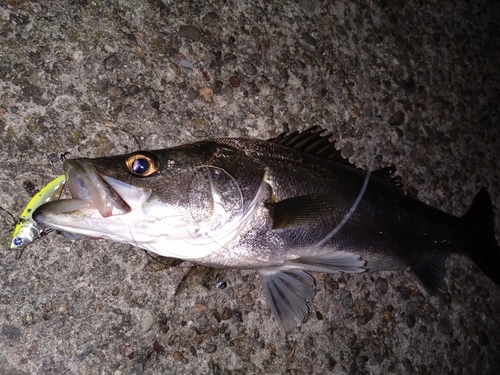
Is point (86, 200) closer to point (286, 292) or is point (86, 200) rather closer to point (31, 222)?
point (31, 222)

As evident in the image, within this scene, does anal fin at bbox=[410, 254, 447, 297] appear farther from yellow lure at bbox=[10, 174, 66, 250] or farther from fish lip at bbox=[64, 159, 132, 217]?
yellow lure at bbox=[10, 174, 66, 250]

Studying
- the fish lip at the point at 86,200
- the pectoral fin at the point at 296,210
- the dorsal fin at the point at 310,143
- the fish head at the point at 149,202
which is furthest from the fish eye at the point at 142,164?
the dorsal fin at the point at 310,143

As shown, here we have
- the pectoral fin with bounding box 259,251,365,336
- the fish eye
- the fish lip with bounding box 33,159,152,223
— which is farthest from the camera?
the pectoral fin with bounding box 259,251,365,336

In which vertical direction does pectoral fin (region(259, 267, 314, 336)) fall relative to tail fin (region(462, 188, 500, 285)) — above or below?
below

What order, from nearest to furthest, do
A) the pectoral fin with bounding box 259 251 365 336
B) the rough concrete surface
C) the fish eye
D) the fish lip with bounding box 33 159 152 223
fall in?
1. the fish lip with bounding box 33 159 152 223
2. the fish eye
3. the rough concrete surface
4. the pectoral fin with bounding box 259 251 365 336

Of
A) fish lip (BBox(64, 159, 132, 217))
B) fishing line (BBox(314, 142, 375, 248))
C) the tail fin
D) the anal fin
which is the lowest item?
the anal fin

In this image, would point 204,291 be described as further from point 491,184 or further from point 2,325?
point 491,184

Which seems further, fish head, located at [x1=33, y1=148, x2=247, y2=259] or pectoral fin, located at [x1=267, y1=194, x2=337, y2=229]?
pectoral fin, located at [x1=267, y1=194, x2=337, y2=229]

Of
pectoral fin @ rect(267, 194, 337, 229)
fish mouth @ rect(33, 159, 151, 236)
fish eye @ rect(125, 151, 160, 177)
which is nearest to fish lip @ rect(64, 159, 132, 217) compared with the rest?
fish mouth @ rect(33, 159, 151, 236)
